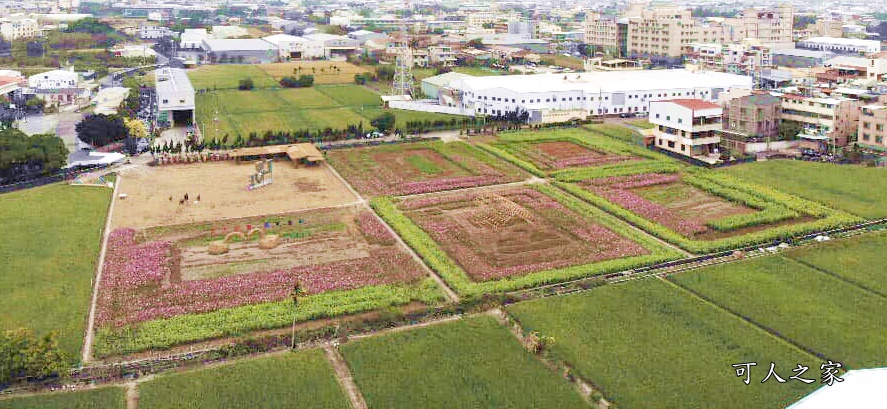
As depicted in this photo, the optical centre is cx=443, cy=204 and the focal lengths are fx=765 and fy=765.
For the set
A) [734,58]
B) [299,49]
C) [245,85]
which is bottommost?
[245,85]

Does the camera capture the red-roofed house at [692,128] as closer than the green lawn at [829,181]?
No

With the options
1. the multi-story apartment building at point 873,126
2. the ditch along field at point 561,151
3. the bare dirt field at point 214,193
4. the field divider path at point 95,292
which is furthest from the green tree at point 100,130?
the multi-story apartment building at point 873,126

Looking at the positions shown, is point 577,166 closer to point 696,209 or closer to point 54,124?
point 696,209

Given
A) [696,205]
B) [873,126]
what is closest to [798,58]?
[873,126]

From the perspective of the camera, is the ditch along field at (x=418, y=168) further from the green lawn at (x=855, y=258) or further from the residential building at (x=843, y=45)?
the residential building at (x=843, y=45)

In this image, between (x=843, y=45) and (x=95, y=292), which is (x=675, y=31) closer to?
(x=843, y=45)

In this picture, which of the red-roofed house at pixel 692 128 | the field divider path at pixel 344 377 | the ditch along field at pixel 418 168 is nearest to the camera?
the field divider path at pixel 344 377

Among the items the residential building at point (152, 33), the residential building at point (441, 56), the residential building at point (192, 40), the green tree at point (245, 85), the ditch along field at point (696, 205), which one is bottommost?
the ditch along field at point (696, 205)
